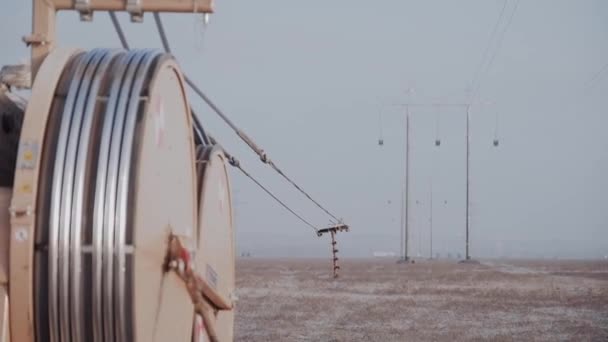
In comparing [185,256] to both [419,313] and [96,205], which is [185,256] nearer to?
[96,205]

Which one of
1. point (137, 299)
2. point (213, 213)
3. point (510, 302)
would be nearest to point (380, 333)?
point (510, 302)

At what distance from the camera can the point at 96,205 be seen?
5043mm

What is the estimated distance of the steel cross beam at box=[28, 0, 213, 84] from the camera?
5773 mm

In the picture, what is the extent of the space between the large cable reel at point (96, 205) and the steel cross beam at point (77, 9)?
0.23 m

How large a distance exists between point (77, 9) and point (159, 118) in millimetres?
758

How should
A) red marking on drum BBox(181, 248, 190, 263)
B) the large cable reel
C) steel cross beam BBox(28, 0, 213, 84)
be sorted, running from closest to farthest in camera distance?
the large cable reel
red marking on drum BBox(181, 248, 190, 263)
steel cross beam BBox(28, 0, 213, 84)

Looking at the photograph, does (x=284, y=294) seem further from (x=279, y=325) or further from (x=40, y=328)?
(x=40, y=328)

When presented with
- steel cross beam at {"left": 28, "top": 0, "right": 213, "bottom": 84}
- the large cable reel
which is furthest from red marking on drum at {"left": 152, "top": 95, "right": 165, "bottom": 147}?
steel cross beam at {"left": 28, "top": 0, "right": 213, "bottom": 84}

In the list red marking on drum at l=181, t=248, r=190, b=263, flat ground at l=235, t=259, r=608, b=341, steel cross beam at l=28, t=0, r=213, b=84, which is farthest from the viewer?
flat ground at l=235, t=259, r=608, b=341

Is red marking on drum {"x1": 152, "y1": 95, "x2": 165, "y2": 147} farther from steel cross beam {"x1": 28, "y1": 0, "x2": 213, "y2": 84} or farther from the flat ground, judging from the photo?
the flat ground

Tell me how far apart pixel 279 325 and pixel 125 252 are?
17770 millimetres

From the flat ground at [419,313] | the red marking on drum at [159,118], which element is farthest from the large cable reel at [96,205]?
the flat ground at [419,313]

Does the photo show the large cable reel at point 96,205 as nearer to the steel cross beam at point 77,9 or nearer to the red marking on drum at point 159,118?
the red marking on drum at point 159,118

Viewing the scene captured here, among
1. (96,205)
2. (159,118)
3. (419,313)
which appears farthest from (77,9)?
(419,313)
